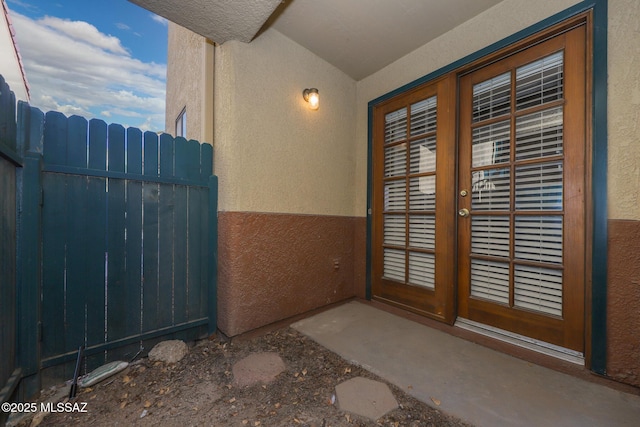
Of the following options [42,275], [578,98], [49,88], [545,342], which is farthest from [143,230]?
[49,88]

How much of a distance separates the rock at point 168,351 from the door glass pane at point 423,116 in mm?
3044

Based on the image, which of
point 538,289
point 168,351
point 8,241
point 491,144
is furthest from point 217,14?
point 538,289

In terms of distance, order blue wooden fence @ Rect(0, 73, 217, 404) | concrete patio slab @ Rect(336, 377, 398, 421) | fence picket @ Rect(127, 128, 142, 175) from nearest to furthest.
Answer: concrete patio slab @ Rect(336, 377, 398, 421) < blue wooden fence @ Rect(0, 73, 217, 404) < fence picket @ Rect(127, 128, 142, 175)

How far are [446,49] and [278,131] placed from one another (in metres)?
1.87

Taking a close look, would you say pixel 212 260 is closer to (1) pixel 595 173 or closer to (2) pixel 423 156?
(2) pixel 423 156

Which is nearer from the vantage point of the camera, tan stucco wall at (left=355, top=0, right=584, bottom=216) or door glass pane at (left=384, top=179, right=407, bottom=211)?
tan stucco wall at (left=355, top=0, right=584, bottom=216)

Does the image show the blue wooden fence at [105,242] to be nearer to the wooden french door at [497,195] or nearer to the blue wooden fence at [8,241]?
the blue wooden fence at [8,241]

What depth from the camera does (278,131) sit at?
7.81 feet

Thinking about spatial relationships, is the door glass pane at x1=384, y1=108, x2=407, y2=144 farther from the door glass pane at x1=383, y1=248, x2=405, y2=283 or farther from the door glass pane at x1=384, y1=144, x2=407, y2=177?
the door glass pane at x1=383, y1=248, x2=405, y2=283

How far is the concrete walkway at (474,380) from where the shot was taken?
1267 mm

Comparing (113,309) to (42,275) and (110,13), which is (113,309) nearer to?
(42,275)

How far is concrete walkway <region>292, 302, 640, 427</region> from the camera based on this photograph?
4.16ft

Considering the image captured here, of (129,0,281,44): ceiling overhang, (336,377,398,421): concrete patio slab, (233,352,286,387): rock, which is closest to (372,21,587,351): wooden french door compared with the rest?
(336,377,398,421): concrete patio slab

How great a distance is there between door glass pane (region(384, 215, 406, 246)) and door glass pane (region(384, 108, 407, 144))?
3.09 ft
